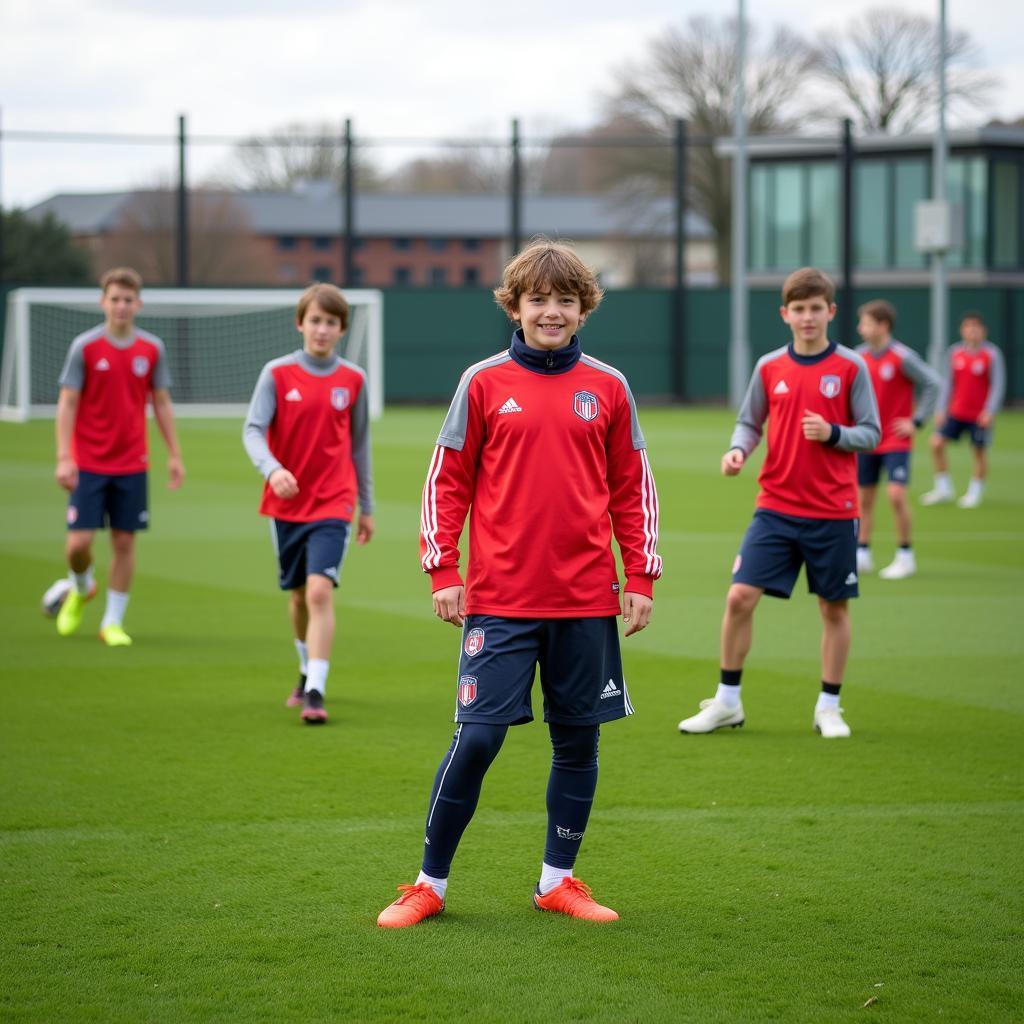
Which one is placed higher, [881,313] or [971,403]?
[881,313]

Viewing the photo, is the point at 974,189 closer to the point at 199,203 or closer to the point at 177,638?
the point at 199,203

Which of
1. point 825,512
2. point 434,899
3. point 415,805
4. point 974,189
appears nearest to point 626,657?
point 825,512

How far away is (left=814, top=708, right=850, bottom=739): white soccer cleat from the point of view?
274 inches

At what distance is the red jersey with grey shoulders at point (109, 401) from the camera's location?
9.17 m

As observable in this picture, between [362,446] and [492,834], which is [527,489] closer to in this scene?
[492,834]

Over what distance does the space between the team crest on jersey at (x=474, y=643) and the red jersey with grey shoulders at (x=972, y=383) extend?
1391cm

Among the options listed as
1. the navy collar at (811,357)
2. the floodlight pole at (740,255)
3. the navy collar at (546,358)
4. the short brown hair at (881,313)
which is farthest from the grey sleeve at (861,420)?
the floodlight pole at (740,255)

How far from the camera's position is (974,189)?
43625 millimetres

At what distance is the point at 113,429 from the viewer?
363 inches

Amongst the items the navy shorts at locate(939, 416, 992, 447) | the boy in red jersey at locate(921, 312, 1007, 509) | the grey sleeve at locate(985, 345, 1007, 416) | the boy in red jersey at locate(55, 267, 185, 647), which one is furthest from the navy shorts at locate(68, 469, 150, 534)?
the grey sleeve at locate(985, 345, 1007, 416)

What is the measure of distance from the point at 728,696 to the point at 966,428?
11916mm

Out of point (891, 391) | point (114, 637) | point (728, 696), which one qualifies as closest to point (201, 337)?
point (891, 391)

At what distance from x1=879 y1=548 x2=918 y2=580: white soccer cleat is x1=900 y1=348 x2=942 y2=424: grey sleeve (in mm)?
1443

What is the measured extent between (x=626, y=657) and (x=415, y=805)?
10.6ft
